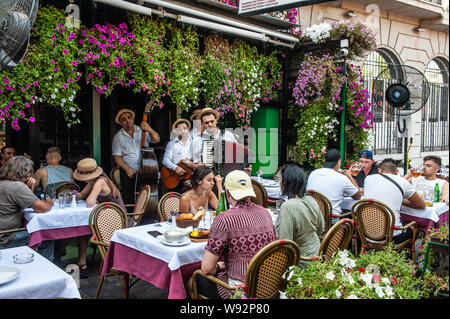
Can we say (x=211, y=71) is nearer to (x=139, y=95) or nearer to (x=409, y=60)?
(x=139, y=95)

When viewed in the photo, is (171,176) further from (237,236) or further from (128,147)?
(237,236)

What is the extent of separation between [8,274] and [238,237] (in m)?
1.48

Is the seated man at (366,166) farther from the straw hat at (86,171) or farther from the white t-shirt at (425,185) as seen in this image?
the straw hat at (86,171)

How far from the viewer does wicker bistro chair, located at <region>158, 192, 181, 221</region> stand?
4.68 metres

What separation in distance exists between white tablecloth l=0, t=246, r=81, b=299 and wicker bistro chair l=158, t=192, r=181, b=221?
1.87 m

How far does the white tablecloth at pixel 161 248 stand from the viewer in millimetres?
3273

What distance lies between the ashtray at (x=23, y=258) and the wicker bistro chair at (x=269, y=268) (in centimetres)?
130

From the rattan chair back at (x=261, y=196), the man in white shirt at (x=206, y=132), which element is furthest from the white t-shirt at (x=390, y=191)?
the man in white shirt at (x=206, y=132)

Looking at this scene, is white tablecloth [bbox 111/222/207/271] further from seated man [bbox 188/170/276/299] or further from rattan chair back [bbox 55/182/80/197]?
rattan chair back [bbox 55/182/80/197]

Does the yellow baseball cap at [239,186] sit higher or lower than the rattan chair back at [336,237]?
higher

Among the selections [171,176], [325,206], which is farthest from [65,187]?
[325,206]

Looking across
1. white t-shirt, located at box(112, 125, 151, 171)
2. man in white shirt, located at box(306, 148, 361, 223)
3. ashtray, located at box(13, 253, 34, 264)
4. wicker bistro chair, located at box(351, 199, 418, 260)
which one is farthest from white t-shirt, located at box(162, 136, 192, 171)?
ashtray, located at box(13, 253, 34, 264)

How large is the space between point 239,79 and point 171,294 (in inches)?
199

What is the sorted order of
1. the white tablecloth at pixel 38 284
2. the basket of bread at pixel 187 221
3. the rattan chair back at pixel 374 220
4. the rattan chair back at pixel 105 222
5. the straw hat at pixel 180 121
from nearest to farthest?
the white tablecloth at pixel 38 284
the basket of bread at pixel 187 221
the rattan chair back at pixel 105 222
the rattan chair back at pixel 374 220
the straw hat at pixel 180 121
